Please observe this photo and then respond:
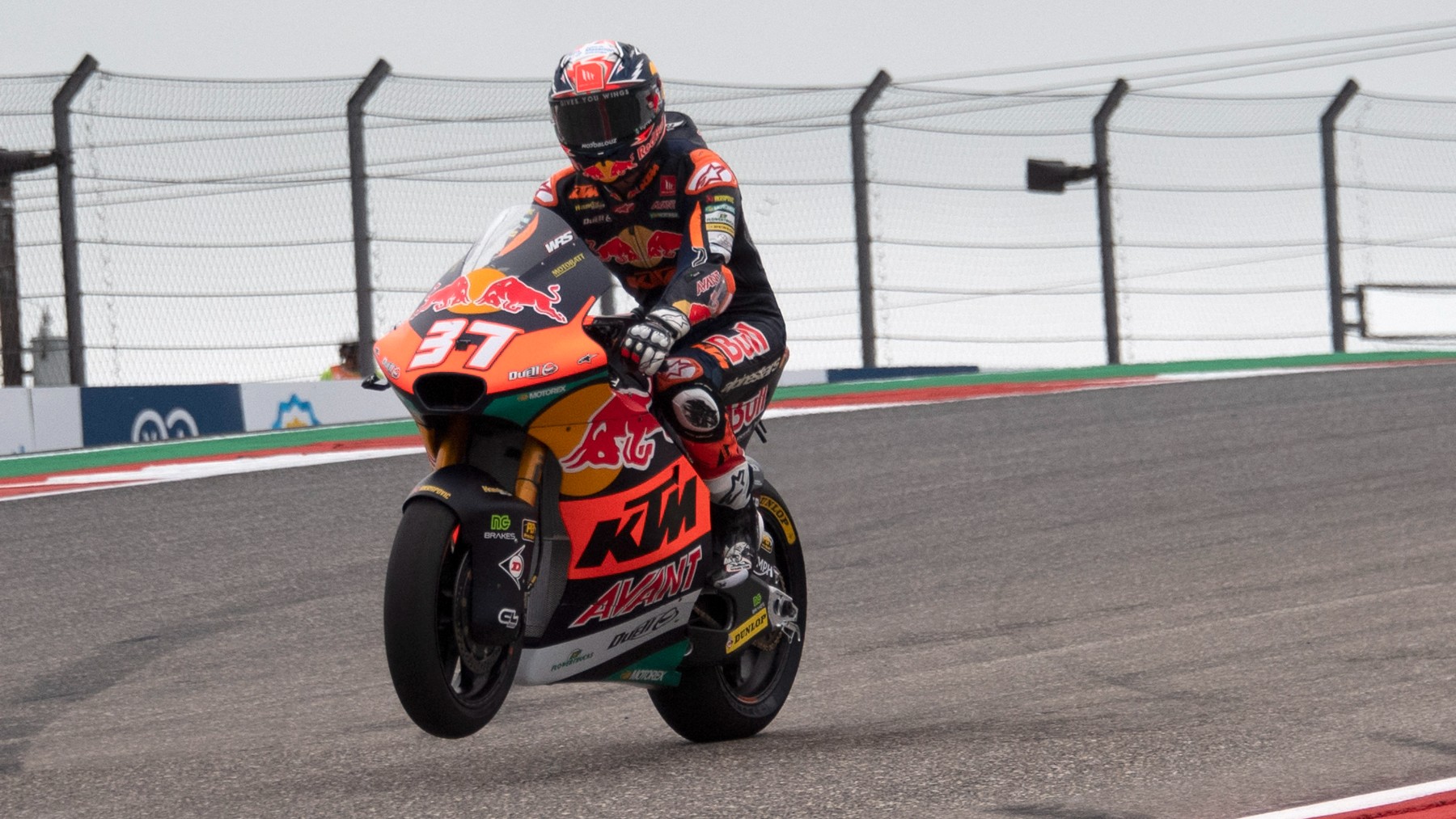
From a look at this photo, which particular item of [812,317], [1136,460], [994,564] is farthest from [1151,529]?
[812,317]

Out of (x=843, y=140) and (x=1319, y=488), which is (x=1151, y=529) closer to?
(x=1319, y=488)

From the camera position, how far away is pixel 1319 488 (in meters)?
9.12

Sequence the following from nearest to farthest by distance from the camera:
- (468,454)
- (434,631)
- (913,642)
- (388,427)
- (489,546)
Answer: (434,631) → (489,546) → (468,454) → (913,642) → (388,427)

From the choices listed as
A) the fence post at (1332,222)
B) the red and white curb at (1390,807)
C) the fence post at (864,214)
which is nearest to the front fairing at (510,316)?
the red and white curb at (1390,807)

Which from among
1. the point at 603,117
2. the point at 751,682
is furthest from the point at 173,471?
the point at 603,117

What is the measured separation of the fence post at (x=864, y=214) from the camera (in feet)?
47.1

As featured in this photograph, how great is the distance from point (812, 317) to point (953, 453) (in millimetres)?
3875

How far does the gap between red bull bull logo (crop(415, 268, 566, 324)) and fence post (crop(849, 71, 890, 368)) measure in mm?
10160

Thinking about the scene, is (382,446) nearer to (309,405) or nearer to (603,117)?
(309,405)

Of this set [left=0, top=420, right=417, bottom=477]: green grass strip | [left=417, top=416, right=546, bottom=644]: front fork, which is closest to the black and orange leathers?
[left=417, top=416, right=546, bottom=644]: front fork

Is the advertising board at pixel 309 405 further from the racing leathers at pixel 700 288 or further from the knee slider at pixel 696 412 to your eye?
the knee slider at pixel 696 412

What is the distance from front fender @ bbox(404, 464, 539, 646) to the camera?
12.9 ft

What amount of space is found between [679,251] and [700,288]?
227 millimetres

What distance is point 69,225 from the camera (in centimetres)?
1226
